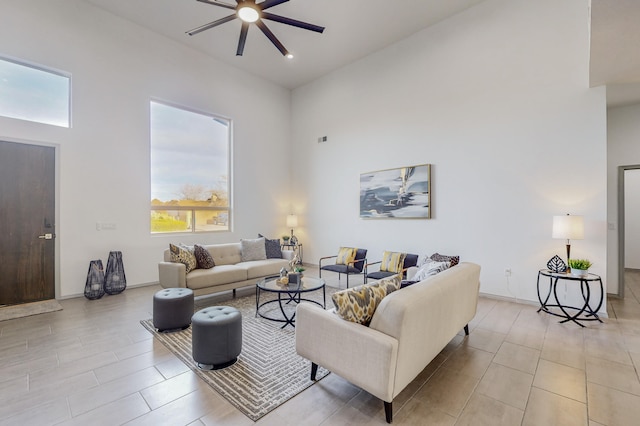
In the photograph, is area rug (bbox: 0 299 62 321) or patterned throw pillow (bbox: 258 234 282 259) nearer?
area rug (bbox: 0 299 62 321)

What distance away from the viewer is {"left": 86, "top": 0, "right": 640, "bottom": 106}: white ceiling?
10.3 ft

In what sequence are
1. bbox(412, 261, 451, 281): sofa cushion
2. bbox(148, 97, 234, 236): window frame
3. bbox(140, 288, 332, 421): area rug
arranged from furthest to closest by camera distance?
bbox(148, 97, 234, 236): window frame, bbox(412, 261, 451, 281): sofa cushion, bbox(140, 288, 332, 421): area rug

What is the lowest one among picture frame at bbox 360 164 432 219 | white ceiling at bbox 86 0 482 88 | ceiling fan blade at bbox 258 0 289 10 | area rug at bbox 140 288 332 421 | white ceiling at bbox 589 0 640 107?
area rug at bbox 140 288 332 421

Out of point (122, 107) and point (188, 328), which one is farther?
point (122, 107)

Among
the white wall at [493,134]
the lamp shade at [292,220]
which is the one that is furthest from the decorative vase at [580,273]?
the lamp shade at [292,220]

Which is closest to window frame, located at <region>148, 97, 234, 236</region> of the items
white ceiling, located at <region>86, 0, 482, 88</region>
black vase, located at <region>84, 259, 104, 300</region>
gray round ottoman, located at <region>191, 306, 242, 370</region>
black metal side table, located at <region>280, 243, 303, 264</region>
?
black vase, located at <region>84, 259, 104, 300</region>

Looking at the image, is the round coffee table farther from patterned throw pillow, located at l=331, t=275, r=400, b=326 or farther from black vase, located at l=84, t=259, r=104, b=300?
black vase, located at l=84, t=259, r=104, b=300

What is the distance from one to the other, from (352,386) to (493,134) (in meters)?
4.30

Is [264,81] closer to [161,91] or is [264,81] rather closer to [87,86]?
[161,91]

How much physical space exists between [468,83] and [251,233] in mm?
5518

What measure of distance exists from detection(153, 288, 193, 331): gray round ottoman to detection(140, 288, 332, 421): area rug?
92 millimetres

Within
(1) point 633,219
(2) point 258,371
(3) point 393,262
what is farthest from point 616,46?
(1) point 633,219

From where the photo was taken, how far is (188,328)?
330 cm

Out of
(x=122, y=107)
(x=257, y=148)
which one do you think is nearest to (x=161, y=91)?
(x=122, y=107)
